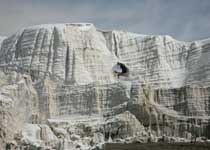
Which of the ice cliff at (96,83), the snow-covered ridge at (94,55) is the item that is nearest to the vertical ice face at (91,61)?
the snow-covered ridge at (94,55)

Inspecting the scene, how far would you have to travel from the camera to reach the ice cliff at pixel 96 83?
235 ft

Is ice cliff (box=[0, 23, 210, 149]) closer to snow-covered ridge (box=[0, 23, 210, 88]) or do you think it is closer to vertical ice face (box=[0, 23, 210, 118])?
snow-covered ridge (box=[0, 23, 210, 88])

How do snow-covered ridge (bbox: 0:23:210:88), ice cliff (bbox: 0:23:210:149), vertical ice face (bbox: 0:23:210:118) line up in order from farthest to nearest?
1. snow-covered ridge (bbox: 0:23:210:88)
2. vertical ice face (bbox: 0:23:210:118)
3. ice cliff (bbox: 0:23:210:149)

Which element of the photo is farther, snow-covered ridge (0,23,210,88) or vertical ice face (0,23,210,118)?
snow-covered ridge (0,23,210,88)

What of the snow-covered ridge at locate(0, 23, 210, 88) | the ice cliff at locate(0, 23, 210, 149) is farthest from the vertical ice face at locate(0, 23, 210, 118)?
the ice cliff at locate(0, 23, 210, 149)

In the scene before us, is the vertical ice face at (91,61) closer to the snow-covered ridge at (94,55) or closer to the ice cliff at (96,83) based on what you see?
the snow-covered ridge at (94,55)

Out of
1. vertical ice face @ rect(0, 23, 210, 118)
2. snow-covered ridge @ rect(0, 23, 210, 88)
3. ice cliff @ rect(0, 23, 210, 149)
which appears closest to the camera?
ice cliff @ rect(0, 23, 210, 149)

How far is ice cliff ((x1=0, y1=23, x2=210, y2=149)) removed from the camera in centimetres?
7175

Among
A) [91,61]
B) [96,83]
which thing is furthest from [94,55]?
[96,83]

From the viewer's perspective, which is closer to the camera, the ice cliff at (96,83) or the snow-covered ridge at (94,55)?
→ the ice cliff at (96,83)

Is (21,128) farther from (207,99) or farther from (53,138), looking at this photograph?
(207,99)

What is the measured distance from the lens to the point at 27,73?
278 feet

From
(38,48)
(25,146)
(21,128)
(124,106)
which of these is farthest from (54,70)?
(25,146)

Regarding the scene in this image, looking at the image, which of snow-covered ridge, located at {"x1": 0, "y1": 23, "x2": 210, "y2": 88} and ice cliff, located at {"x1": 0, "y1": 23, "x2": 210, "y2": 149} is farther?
snow-covered ridge, located at {"x1": 0, "y1": 23, "x2": 210, "y2": 88}
